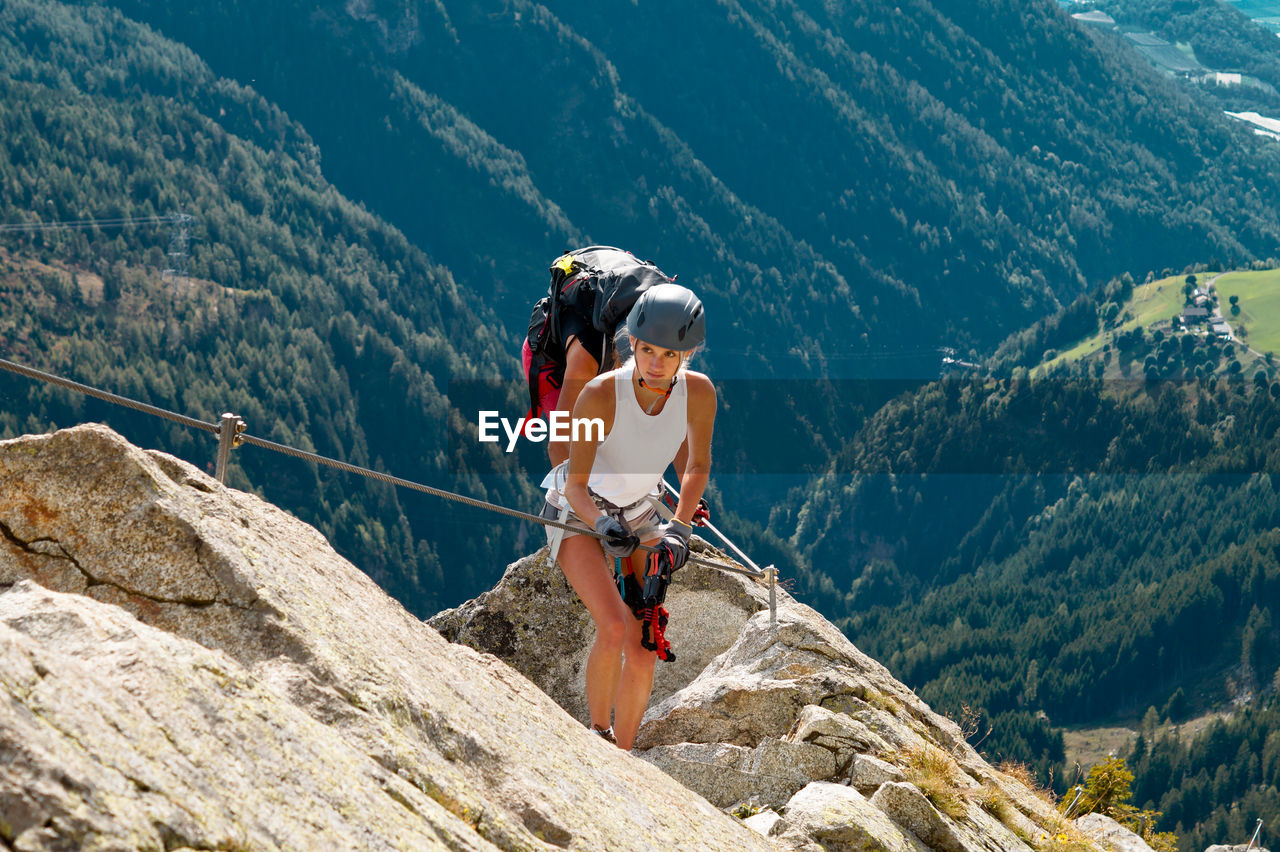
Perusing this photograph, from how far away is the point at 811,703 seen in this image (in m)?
9.84

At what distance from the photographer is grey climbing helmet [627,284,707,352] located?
25.5 ft

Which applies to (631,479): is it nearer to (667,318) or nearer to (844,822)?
(667,318)

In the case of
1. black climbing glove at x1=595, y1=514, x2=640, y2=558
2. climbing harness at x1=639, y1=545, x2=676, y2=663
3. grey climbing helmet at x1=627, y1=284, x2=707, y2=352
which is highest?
grey climbing helmet at x1=627, y1=284, x2=707, y2=352

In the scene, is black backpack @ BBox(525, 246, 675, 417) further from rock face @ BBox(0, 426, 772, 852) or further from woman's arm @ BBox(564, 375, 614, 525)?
rock face @ BBox(0, 426, 772, 852)

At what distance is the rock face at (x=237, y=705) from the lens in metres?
3.86

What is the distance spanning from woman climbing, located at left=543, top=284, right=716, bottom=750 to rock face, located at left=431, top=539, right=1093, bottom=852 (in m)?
1.20

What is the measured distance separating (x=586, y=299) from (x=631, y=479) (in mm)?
1607

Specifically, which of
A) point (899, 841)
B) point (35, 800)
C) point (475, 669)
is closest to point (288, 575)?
point (475, 669)

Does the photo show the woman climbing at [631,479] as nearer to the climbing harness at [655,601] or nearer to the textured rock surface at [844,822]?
the climbing harness at [655,601]

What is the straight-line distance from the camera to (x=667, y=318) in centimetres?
779

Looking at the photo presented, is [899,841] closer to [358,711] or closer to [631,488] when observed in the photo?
[631,488]

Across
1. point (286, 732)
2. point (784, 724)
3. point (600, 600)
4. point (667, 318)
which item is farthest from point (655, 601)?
point (286, 732)

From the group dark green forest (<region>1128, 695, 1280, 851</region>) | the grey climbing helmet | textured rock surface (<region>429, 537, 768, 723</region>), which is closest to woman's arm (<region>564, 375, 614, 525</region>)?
the grey climbing helmet

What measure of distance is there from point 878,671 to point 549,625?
3.13 meters
